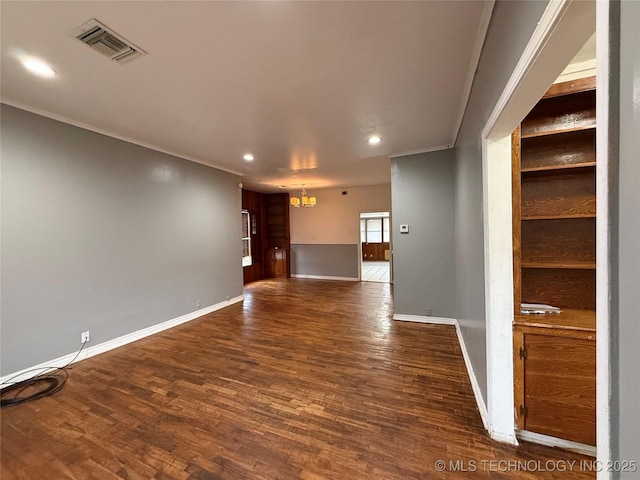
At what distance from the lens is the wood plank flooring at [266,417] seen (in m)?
1.57

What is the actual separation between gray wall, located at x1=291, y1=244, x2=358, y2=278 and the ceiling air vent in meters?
6.31

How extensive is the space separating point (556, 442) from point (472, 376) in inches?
29.1

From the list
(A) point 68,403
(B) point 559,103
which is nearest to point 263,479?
(A) point 68,403

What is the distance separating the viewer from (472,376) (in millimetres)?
2381

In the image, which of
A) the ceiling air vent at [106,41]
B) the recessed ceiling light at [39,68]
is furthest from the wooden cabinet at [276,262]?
the ceiling air vent at [106,41]

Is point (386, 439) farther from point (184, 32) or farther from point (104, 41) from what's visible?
point (104, 41)

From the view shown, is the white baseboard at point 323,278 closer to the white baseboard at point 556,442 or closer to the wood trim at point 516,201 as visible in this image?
the white baseboard at point 556,442

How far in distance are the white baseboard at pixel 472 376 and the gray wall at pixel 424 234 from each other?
7 centimetres

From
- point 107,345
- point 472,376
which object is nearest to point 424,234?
point 472,376

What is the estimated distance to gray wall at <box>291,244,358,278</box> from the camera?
24.8 feet

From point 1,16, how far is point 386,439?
138 inches
